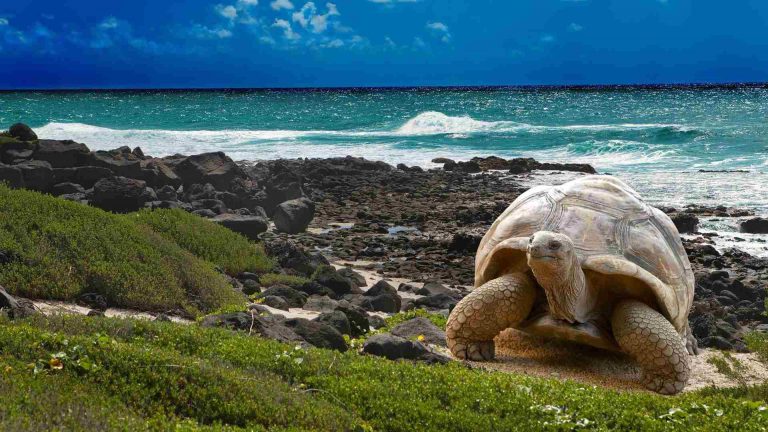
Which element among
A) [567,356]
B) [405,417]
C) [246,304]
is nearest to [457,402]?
[405,417]

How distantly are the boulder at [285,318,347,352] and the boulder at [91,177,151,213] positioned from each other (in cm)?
1100

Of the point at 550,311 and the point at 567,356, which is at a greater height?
the point at 550,311

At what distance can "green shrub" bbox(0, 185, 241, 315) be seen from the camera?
11391 millimetres

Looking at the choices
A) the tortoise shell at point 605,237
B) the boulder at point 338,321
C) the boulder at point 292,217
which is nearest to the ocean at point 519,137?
the boulder at point 292,217

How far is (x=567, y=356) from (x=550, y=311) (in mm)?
938

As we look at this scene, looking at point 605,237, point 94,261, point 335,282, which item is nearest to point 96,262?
point 94,261

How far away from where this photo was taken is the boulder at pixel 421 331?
10.7 m

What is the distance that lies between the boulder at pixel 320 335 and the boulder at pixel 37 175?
50.1 ft

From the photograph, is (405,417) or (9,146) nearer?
(405,417)

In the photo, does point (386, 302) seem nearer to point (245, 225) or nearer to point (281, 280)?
point (281, 280)

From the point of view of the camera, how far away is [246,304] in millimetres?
12508

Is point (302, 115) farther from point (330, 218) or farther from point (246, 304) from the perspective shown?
point (246, 304)

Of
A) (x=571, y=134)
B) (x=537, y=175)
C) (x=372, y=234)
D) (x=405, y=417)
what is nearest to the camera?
(x=405, y=417)

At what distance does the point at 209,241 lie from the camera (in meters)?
15.6
